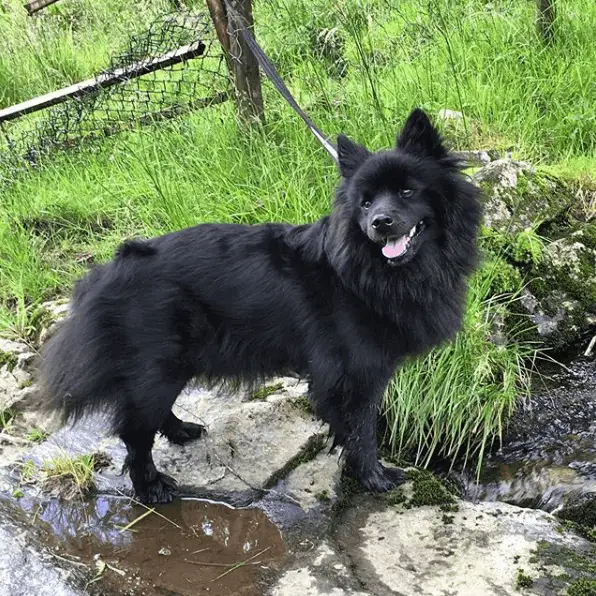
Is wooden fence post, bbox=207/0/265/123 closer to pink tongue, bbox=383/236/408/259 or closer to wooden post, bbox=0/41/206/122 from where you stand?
wooden post, bbox=0/41/206/122

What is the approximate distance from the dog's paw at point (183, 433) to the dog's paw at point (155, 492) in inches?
11.7

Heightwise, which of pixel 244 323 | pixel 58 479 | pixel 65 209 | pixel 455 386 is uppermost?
pixel 65 209

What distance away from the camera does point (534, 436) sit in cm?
316

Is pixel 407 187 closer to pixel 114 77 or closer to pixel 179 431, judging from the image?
pixel 179 431

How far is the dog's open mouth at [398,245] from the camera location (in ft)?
7.84

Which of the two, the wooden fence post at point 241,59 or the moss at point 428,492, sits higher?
the wooden fence post at point 241,59

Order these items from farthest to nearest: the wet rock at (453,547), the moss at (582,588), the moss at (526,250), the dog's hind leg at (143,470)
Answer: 1. the moss at (526,250)
2. the dog's hind leg at (143,470)
3. the wet rock at (453,547)
4. the moss at (582,588)

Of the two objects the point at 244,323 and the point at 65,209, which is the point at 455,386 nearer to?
the point at 244,323

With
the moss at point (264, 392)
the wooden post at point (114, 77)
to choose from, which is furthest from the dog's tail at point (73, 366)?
the wooden post at point (114, 77)

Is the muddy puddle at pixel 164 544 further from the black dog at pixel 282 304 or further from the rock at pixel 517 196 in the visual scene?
the rock at pixel 517 196

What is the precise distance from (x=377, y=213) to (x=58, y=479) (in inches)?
70.5

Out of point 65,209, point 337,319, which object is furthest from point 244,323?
point 65,209

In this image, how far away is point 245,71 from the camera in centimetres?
431

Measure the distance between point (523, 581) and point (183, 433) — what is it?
5.29 ft
